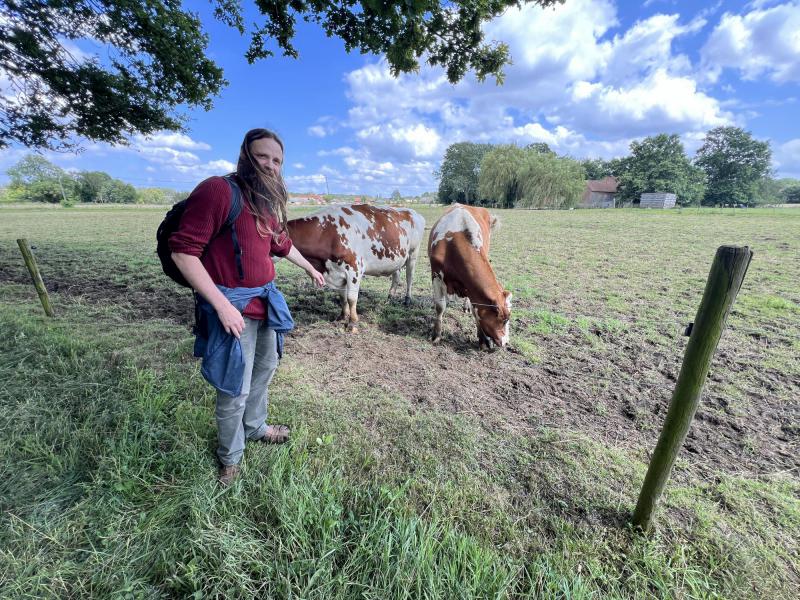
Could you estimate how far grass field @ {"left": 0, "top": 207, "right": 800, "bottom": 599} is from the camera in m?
1.59

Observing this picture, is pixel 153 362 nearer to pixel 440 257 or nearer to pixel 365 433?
pixel 365 433

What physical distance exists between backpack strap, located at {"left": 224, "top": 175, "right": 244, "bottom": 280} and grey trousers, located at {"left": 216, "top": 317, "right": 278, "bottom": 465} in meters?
0.37

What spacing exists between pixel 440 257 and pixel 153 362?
11.9ft

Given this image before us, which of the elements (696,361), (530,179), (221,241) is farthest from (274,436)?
(530,179)

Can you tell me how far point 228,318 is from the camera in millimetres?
1705

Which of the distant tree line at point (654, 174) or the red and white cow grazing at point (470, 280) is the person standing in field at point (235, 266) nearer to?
the red and white cow grazing at point (470, 280)

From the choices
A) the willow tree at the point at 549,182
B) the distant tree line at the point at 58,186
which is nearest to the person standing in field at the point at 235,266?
the willow tree at the point at 549,182

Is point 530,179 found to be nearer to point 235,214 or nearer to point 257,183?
point 257,183

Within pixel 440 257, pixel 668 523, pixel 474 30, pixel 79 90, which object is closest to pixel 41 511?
pixel 668 523

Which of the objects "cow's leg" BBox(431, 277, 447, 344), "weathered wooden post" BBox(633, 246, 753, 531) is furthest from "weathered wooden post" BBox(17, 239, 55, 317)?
"weathered wooden post" BBox(633, 246, 753, 531)

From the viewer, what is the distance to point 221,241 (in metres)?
1.77

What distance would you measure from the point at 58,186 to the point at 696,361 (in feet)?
299

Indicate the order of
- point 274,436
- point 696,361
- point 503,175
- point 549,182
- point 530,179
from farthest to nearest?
1. point 503,175
2. point 530,179
3. point 549,182
4. point 274,436
5. point 696,361

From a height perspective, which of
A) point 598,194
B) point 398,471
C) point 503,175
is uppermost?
point 503,175
